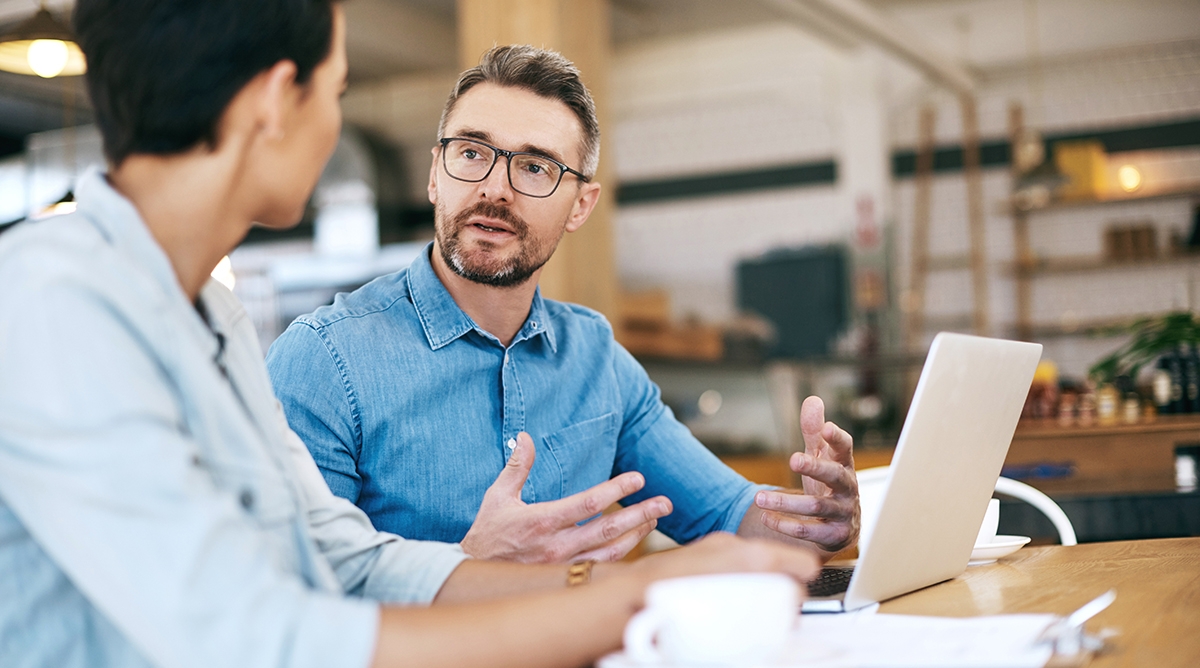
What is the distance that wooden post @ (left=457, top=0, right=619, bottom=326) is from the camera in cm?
383

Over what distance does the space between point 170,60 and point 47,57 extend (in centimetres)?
388

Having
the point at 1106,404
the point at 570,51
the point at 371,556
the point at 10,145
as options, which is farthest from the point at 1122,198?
the point at 10,145

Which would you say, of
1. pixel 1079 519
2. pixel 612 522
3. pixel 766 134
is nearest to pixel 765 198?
pixel 766 134

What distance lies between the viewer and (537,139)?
5.48ft

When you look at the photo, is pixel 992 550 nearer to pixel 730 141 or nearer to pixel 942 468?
pixel 942 468

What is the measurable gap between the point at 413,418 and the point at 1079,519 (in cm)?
185

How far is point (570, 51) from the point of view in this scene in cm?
404

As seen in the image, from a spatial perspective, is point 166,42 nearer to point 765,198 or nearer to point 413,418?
point 413,418

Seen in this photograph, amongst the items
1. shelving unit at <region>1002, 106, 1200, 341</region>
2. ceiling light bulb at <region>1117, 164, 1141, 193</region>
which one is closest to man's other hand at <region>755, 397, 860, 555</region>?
shelving unit at <region>1002, 106, 1200, 341</region>

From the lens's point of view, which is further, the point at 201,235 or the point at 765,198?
the point at 765,198

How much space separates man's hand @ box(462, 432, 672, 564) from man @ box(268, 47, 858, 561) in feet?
0.09

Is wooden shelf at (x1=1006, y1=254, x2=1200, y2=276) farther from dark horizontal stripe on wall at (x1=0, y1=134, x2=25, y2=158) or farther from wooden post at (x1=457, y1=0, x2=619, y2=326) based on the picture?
dark horizontal stripe on wall at (x1=0, y1=134, x2=25, y2=158)

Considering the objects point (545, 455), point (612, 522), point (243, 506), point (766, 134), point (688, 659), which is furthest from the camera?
point (766, 134)

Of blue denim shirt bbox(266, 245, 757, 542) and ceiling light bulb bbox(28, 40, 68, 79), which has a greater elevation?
ceiling light bulb bbox(28, 40, 68, 79)
